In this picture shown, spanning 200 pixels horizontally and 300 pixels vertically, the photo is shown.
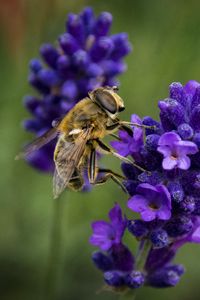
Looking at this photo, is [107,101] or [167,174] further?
[107,101]

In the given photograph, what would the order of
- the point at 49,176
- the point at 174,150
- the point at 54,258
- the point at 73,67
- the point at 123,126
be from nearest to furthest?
the point at 174,150
the point at 123,126
the point at 73,67
the point at 54,258
the point at 49,176

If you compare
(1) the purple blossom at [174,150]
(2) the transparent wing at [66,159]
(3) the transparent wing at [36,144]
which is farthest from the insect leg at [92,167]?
(1) the purple blossom at [174,150]

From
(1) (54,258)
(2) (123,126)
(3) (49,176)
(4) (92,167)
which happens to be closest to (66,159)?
(4) (92,167)

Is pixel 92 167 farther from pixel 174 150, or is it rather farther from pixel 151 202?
pixel 174 150

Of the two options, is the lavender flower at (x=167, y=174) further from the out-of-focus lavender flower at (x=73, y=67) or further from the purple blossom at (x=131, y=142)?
the out-of-focus lavender flower at (x=73, y=67)

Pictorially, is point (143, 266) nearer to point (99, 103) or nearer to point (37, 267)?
point (99, 103)

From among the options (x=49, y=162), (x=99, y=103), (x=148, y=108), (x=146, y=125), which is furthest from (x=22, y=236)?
(x=146, y=125)
